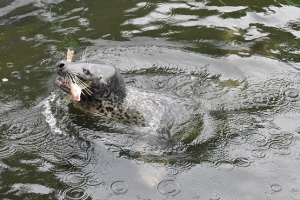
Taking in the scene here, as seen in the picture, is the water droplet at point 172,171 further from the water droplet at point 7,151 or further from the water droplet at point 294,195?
the water droplet at point 7,151

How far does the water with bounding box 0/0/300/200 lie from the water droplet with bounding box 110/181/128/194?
0.01 metres

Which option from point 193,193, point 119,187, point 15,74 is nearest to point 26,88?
point 15,74

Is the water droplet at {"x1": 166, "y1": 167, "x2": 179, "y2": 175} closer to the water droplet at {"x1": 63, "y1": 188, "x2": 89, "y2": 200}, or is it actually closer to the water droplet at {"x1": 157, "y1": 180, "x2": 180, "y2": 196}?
the water droplet at {"x1": 157, "y1": 180, "x2": 180, "y2": 196}

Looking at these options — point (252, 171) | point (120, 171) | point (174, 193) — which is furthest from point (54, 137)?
point (252, 171)

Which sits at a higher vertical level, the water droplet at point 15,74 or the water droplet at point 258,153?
the water droplet at point 15,74

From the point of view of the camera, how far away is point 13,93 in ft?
21.1

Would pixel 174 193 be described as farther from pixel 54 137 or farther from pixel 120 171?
pixel 54 137

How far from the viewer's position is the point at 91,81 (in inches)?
223

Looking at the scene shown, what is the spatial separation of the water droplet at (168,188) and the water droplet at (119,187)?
374mm

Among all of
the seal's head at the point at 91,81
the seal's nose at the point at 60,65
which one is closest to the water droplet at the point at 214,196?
the seal's head at the point at 91,81

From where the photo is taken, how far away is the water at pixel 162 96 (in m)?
5.09

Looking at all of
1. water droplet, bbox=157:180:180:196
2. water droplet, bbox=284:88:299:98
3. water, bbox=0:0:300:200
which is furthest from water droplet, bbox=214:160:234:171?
water droplet, bbox=284:88:299:98

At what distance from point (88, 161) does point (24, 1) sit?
15.9 ft

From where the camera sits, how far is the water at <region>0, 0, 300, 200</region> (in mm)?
5086
